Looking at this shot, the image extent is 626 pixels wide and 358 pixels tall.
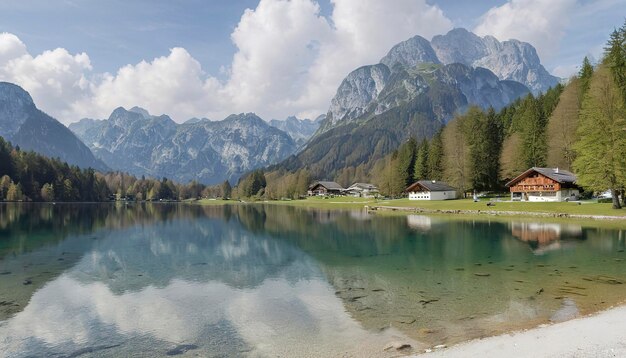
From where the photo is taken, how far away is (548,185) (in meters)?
84.4

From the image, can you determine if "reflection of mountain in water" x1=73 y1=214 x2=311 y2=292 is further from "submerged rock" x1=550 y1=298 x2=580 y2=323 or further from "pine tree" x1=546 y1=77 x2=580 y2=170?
Answer: "pine tree" x1=546 y1=77 x2=580 y2=170

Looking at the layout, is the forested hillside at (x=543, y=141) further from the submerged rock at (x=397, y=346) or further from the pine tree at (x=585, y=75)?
the submerged rock at (x=397, y=346)

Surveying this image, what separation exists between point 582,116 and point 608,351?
73.0 meters

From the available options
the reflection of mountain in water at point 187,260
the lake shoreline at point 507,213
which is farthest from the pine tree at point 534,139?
the reflection of mountain in water at point 187,260

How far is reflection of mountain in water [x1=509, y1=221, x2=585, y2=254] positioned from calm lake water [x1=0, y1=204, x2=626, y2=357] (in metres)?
0.54

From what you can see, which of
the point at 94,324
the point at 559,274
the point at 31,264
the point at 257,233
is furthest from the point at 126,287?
the point at 257,233

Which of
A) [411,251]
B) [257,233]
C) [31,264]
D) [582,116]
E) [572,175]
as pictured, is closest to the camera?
[31,264]

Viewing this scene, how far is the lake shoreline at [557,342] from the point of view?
41.2ft

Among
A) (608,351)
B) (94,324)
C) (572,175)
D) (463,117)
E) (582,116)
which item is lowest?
(94,324)

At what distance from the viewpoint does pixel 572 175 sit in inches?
3462

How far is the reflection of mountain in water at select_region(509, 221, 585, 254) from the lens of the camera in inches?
1586

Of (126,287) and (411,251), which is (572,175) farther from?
(126,287)

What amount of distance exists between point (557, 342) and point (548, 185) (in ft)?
269

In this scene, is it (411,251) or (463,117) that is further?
(463,117)
